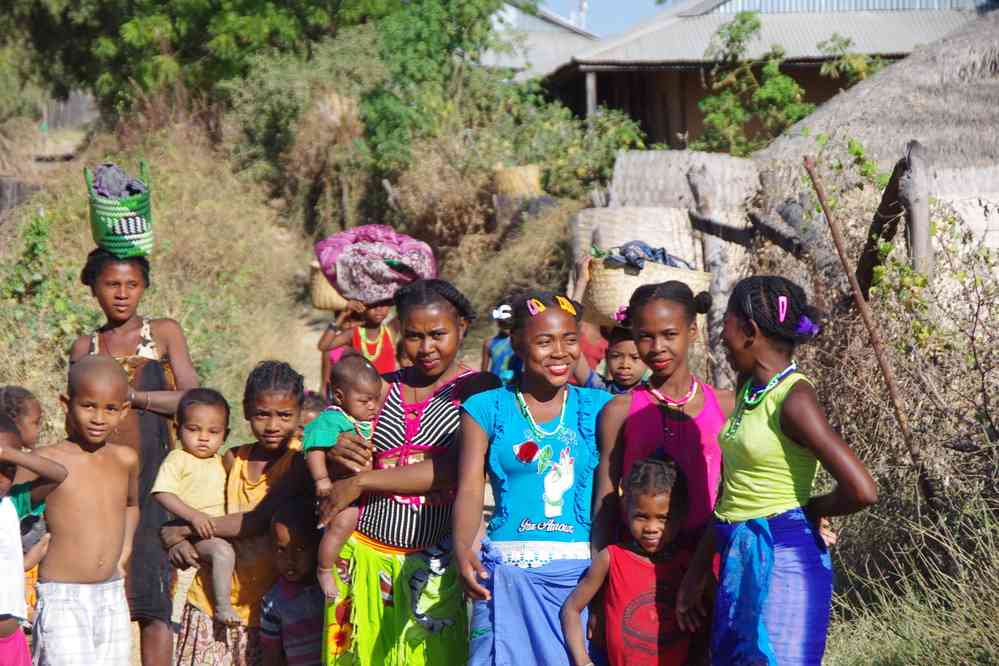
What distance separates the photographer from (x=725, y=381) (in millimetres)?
6980

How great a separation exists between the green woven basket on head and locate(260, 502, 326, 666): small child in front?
59.6 inches

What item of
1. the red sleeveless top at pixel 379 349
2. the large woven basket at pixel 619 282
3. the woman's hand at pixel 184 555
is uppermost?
the large woven basket at pixel 619 282

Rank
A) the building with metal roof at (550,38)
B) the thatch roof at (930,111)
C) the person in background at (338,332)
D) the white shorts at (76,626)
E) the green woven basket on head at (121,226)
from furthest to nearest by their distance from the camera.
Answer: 1. the building with metal roof at (550,38)
2. the thatch roof at (930,111)
3. the person in background at (338,332)
4. the green woven basket on head at (121,226)
5. the white shorts at (76,626)

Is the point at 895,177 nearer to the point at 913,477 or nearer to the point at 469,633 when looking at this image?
the point at 913,477

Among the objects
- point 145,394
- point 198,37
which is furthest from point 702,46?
point 145,394

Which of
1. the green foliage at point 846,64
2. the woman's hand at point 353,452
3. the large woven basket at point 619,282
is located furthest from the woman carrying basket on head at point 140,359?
the green foliage at point 846,64

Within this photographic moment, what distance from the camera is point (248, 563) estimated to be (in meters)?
Answer: 4.23

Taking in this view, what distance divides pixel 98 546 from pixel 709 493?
1994mm

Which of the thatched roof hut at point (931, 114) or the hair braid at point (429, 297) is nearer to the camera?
the hair braid at point (429, 297)

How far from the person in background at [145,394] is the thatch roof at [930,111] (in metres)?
4.64

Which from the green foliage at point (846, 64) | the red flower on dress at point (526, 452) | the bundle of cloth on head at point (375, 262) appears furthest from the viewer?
the green foliage at point (846, 64)

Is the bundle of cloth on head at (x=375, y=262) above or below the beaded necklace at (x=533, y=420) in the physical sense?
above

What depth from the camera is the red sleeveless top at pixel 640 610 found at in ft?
11.2

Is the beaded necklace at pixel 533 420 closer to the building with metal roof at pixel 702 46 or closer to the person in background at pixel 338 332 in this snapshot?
the person in background at pixel 338 332
